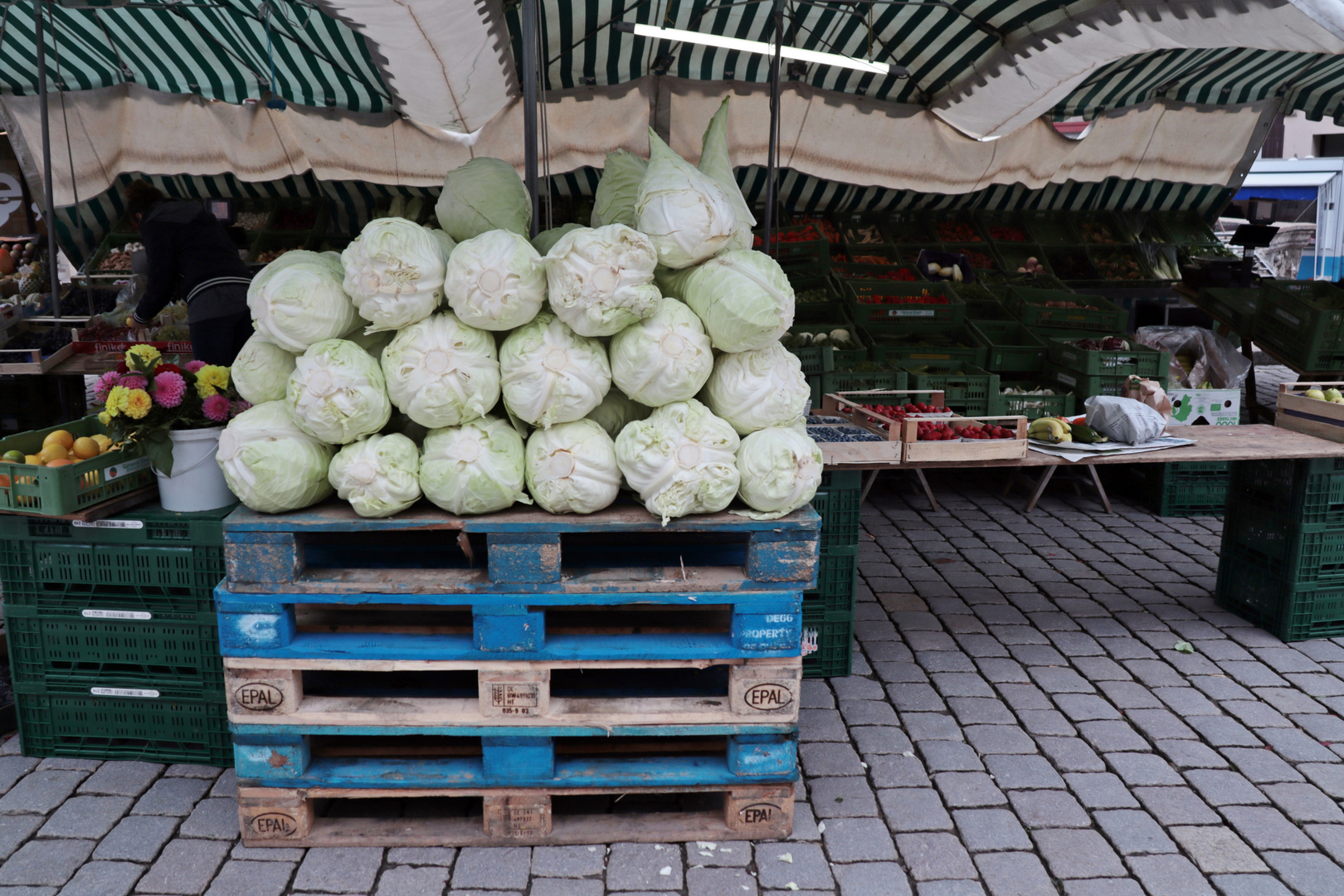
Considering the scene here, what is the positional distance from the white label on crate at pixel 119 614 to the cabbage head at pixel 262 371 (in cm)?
103

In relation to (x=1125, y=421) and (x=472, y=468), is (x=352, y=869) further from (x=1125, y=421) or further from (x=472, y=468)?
(x=1125, y=421)

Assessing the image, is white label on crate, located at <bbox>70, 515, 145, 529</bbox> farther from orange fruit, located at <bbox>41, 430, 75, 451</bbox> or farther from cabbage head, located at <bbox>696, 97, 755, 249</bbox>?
cabbage head, located at <bbox>696, 97, 755, 249</bbox>

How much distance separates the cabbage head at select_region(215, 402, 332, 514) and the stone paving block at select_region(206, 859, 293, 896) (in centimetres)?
116

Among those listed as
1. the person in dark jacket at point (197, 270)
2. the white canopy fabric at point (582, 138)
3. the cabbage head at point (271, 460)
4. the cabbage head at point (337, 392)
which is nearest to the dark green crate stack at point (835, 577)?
the cabbage head at point (337, 392)

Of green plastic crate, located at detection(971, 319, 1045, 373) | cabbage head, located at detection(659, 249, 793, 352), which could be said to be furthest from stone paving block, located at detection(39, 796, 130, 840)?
green plastic crate, located at detection(971, 319, 1045, 373)

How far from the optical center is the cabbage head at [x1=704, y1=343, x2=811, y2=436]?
3.10 meters

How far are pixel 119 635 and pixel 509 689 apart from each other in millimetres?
1668

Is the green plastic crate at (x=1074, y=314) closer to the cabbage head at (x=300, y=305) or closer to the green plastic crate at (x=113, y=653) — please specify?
the cabbage head at (x=300, y=305)

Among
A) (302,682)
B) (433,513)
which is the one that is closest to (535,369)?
(433,513)

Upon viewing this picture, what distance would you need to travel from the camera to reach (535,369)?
2910 millimetres

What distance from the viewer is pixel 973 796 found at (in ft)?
11.3

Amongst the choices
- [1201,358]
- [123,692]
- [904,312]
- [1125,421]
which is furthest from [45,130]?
[1201,358]

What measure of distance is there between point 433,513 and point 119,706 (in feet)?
5.48

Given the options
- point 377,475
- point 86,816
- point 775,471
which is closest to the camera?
point 377,475
